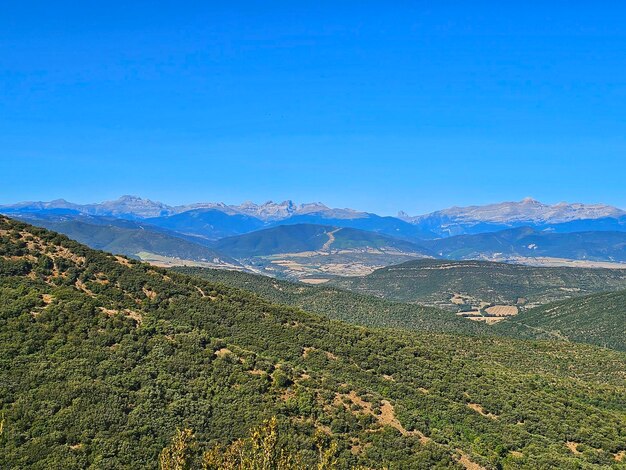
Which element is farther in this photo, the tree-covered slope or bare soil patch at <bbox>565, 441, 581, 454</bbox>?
the tree-covered slope

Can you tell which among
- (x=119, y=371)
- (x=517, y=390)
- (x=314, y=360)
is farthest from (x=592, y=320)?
(x=119, y=371)

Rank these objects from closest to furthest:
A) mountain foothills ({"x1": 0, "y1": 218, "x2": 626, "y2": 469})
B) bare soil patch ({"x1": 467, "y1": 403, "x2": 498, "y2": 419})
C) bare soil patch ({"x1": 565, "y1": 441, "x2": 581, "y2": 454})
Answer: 1. mountain foothills ({"x1": 0, "y1": 218, "x2": 626, "y2": 469})
2. bare soil patch ({"x1": 565, "y1": 441, "x2": 581, "y2": 454})
3. bare soil patch ({"x1": 467, "y1": 403, "x2": 498, "y2": 419})

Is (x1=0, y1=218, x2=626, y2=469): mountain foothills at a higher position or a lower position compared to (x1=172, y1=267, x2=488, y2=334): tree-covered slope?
higher

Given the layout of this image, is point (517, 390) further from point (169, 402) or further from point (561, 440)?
point (169, 402)

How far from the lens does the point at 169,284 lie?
67.7 metres

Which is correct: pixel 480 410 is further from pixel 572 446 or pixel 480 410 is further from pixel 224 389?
pixel 224 389

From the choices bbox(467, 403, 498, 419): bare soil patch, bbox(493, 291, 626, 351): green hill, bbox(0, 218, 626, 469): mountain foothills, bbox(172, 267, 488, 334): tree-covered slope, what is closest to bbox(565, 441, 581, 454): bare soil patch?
bbox(0, 218, 626, 469): mountain foothills

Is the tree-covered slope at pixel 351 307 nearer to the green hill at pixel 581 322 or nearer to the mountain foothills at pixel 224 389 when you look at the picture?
the green hill at pixel 581 322

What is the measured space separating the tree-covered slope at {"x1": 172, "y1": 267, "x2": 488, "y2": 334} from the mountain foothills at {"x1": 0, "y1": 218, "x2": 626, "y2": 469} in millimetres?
72074

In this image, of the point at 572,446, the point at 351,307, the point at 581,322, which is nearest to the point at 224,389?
the point at 572,446

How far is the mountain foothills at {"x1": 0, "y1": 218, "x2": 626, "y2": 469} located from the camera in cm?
3462

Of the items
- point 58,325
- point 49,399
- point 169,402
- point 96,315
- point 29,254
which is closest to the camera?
point 49,399

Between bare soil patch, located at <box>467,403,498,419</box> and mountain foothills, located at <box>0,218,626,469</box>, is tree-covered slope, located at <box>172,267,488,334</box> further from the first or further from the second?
bare soil patch, located at <box>467,403,498,419</box>

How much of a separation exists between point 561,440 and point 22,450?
157 ft
